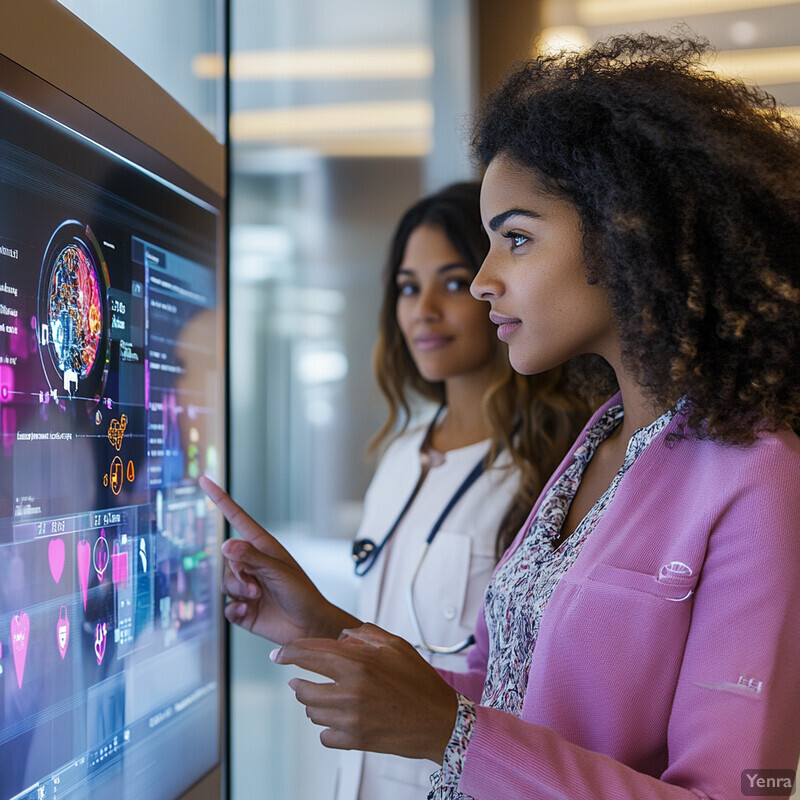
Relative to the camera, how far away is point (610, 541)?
88cm

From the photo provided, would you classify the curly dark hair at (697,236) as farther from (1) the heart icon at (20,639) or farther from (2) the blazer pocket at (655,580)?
(1) the heart icon at (20,639)

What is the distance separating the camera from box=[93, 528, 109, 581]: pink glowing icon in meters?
0.89

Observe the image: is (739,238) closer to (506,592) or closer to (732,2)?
(506,592)

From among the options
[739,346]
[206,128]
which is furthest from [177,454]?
[739,346]

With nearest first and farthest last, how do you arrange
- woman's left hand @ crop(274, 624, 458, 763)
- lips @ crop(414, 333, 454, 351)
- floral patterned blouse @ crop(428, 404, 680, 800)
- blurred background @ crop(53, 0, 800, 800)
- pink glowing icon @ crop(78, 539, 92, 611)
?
woman's left hand @ crop(274, 624, 458, 763), pink glowing icon @ crop(78, 539, 92, 611), floral patterned blouse @ crop(428, 404, 680, 800), lips @ crop(414, 333, 454, 351), blurred background @ crop(53, 0, 800, 800)

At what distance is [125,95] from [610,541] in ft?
2.51

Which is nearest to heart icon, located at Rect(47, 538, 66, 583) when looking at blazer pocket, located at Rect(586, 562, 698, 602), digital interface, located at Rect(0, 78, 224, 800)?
digital interface, located at Rect(0, 78, 224, 800)

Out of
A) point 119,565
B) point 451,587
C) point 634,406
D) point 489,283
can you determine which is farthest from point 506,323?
point 451,587

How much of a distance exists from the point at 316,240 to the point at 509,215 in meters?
1.49

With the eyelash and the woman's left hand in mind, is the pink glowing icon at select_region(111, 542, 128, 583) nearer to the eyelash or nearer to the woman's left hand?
the woman's left hand

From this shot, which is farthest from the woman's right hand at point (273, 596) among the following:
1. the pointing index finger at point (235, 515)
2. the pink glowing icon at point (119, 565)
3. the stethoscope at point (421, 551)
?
the stethoscope at point (421, 551)

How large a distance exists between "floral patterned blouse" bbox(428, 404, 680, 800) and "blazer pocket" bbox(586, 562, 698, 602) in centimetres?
9

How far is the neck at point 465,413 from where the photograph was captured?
1.76 metres

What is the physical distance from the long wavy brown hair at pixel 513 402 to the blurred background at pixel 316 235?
53cm
